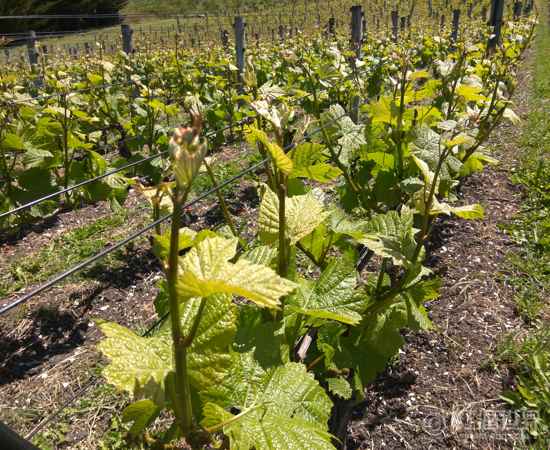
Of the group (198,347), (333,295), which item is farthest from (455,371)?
(198,347)

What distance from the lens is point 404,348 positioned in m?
2.25

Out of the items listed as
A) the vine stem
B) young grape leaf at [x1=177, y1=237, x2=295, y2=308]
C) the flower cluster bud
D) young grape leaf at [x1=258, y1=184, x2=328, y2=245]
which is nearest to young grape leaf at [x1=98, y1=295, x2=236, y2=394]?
the vine stem

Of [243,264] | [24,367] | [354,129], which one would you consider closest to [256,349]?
[243,264]

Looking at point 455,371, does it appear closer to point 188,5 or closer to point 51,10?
point 51,10

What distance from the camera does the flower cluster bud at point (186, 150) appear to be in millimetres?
541

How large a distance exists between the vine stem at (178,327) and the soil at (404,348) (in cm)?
93

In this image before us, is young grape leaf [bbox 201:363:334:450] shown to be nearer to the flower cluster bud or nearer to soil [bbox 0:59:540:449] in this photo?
the flower cluster bud

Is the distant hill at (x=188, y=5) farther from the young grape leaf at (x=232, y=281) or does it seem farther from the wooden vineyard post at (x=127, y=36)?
the young grape leaf at (x=232, y=281)

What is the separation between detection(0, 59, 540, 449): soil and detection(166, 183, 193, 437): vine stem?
36.5 inches

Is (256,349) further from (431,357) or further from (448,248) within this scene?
(448,248)

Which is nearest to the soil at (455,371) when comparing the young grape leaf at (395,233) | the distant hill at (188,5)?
the young grape leaf at (395,233)

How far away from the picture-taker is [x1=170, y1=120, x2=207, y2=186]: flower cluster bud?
541 millimetres

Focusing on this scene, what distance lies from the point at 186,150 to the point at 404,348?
200cm

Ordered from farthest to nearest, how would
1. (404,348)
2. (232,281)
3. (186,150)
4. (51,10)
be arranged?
(51,10) < (404,348) < (232,281) < (186,150)
